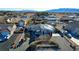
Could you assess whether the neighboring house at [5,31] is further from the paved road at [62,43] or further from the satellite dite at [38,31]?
the paved road at [62,43]

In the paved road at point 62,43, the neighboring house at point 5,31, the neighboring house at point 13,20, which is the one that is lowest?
the paved road at point 62,43

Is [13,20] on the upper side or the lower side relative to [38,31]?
upper

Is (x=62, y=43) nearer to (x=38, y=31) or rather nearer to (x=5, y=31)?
(x=38, y=31)

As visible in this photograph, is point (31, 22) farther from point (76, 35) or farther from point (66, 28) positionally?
point (76, 35)

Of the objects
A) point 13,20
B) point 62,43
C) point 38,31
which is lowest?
point 62,43

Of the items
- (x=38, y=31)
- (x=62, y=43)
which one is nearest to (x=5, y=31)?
(x=38, y=31)

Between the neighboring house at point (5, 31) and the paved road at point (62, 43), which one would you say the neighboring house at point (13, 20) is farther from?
the paved road at point (62, 43)

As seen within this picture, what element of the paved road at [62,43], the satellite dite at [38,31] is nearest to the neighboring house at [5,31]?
the satellite dite at [38,31]

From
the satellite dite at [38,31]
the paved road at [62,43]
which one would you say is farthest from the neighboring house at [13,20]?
the paved road at [62,43]

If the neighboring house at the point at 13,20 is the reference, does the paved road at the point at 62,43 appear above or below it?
below
